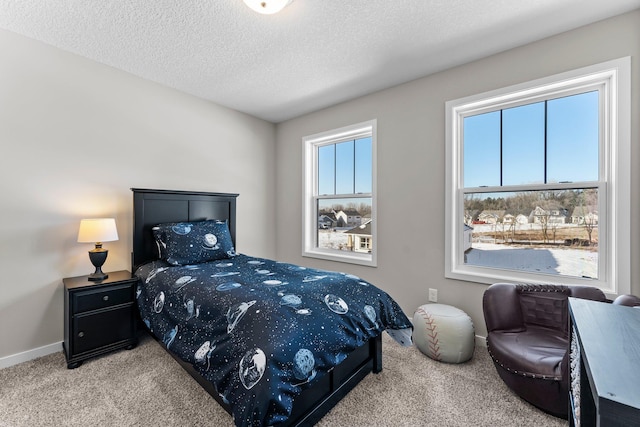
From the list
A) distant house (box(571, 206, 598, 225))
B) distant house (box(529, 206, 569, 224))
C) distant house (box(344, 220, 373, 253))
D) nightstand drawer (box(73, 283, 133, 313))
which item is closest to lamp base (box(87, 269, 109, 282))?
nightstand drawer (box(73, 283, 133, 313))

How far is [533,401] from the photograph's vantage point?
1.62m

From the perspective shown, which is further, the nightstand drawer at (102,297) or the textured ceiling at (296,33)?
the nightstand drawer at (102,297)

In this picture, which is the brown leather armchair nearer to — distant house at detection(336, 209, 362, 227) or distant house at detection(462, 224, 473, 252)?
distant house at detection(462, 224, 473, 252)

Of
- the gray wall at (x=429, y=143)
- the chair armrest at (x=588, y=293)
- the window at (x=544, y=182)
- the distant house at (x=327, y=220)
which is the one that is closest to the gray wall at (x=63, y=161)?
the distant house at (x=327, y=220)

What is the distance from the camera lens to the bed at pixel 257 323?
1.24m

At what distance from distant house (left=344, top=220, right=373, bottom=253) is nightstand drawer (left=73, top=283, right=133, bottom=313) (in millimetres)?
2400

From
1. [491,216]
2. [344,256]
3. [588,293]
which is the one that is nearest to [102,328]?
[344,256]

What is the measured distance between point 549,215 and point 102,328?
12.5ft

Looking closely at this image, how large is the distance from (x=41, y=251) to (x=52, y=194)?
48 cm

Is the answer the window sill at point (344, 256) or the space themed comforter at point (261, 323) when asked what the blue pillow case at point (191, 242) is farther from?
the window sill at point (344, 256)

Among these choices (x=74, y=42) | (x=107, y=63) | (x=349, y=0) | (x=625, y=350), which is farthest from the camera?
(x=107, y=63)

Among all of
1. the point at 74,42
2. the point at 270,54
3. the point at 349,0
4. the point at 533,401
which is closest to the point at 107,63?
the point at 74,42

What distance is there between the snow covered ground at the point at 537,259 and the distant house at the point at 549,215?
24cm

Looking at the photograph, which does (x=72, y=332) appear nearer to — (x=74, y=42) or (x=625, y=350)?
(x=74, y=42)
